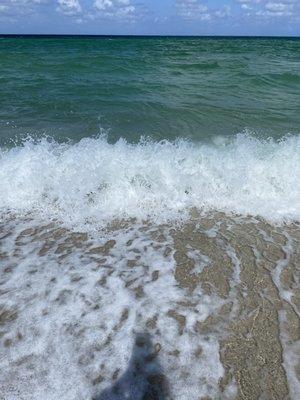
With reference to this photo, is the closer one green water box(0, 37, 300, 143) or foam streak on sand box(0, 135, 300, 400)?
foam streak on sand box(0, 135, 300, 400)

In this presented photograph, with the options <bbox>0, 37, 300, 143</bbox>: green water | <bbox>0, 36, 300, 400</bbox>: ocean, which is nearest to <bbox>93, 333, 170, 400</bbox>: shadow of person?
<bbox>0, 36, 300, 400</bbox>: ocean

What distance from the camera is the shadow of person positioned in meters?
3.02

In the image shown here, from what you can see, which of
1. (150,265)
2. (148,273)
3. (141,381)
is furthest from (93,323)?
(150,265)

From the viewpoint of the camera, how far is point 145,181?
6.57 metres

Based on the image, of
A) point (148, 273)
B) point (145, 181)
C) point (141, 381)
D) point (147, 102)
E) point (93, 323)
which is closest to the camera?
point (141, 381)

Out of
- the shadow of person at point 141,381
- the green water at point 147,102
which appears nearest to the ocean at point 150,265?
the shadow of person at point 141,381

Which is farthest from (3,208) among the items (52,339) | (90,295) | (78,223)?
(52,339)

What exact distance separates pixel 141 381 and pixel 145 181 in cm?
384

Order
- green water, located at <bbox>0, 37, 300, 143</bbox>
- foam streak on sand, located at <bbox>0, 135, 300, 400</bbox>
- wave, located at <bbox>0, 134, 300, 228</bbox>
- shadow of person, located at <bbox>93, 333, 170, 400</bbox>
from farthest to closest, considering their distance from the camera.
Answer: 1. green water, located at <bbox>0, 37, 300, 143</bbox>
2. wave, located at <bbox>0, 134, 300, 228</bbox>
3. foam streak on sand, located at <bbox>0, 135, 300, 400</bbox>
4. shadow of person, located at <bbox>93, 333, 170, 400</bbox>

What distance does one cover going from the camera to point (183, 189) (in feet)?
21.0

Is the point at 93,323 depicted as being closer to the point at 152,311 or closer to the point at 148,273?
the point at 152,311

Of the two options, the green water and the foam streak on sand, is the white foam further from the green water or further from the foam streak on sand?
the green water

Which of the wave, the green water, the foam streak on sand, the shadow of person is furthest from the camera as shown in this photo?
the green water

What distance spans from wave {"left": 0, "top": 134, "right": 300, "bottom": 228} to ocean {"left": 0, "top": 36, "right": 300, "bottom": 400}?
27 millimetres
